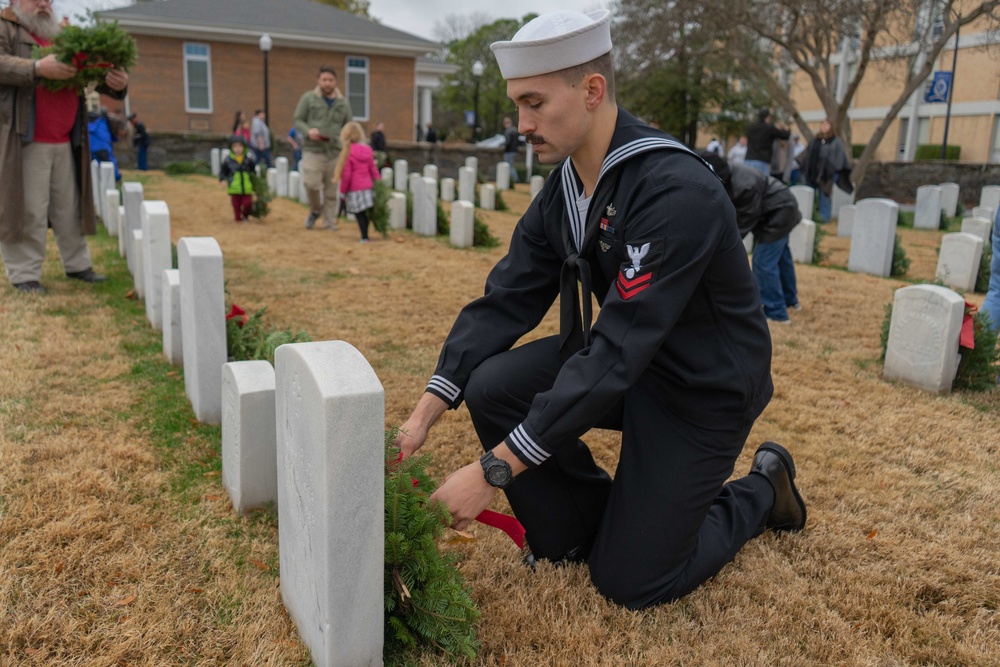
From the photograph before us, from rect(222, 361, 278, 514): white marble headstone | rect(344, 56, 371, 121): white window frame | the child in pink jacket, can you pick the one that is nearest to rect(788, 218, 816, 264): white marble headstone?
the child in pink jacket

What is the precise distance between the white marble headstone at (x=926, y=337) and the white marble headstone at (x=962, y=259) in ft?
14.4

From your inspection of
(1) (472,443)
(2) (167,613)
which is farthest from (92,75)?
(2) (167,613)

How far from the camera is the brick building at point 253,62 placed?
27453mm

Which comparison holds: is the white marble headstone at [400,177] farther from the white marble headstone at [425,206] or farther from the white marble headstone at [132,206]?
the white marble headstone at [132,206]

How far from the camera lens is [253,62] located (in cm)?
2877

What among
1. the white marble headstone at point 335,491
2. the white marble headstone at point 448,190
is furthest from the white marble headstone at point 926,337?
the white marble headstone at point 448,190

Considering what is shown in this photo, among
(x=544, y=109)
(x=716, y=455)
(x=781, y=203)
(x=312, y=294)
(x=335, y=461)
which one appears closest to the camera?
(x=335, y=461)

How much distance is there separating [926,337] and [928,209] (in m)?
11.8

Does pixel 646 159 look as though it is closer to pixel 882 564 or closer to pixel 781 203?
pixel 882 564

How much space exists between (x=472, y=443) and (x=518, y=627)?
1.47m

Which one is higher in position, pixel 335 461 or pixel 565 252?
pixel 565 252

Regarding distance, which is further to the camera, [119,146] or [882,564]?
[119,146]

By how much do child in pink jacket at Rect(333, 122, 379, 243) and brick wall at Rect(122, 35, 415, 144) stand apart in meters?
19.3

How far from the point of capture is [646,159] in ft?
7.36
